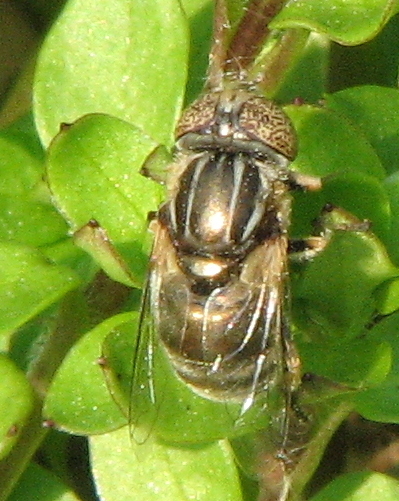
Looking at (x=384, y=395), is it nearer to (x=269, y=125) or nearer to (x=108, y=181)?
(x=269, y=125)

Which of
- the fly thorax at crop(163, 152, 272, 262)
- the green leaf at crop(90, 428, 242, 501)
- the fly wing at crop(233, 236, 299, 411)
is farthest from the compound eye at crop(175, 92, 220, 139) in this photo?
the green leaf at crop(90, 428, 242, 501)

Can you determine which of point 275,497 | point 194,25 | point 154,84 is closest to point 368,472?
point 275,497

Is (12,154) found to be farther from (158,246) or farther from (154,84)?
(158,246)

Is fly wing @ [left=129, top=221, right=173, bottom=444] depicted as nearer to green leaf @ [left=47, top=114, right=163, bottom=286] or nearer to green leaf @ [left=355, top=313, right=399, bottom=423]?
green leaf @ [left=47, top=114, right=163, bottom=286]

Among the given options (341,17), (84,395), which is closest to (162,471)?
(84,395)

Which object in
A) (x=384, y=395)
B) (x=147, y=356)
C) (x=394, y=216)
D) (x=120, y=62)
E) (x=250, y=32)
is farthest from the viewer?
(x=250, y=32)

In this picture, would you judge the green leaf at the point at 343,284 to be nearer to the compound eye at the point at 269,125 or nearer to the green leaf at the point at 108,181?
the compound eye at the point at 269,125
